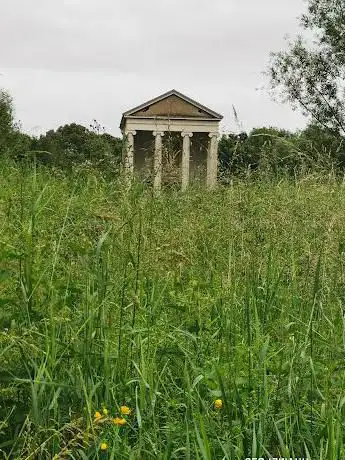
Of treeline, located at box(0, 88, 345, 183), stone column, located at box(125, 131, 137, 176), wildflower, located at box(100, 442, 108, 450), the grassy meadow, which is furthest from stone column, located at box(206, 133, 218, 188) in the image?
wildflower, located at box(100, 442, 108, 450)

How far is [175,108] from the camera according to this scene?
4591cm

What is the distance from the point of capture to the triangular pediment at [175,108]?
43750 mm

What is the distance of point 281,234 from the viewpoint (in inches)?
146

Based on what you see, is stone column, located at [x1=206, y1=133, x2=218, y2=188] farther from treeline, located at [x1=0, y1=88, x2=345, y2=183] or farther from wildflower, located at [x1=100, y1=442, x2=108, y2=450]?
wildflower, located at [x1=100, y1=442, x2=108, y2=450]

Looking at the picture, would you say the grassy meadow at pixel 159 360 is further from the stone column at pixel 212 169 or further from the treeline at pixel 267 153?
the stone column at pixel 212 169

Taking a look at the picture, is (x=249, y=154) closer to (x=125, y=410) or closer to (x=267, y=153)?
(x=267, y=153)

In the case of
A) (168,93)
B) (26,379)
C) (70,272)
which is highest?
(168,93)

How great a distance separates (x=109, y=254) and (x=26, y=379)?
808mm

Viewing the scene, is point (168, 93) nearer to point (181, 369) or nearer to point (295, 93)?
point (295, 93)

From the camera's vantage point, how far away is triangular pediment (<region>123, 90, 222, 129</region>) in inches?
1722

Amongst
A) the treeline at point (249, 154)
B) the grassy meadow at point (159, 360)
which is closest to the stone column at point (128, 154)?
the treeline at point (249, 154)

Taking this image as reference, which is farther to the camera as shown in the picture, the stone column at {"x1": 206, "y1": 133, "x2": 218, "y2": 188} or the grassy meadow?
the stone column at {"x1": 206, "y1": 133, "x2": 218, "y2": 188}

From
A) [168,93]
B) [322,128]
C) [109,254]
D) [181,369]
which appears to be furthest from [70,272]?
[168,93]

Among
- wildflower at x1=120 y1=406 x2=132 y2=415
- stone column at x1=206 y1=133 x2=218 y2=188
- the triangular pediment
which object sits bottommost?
wildflower at x1=120 y1=406 x2=132 y2=415
